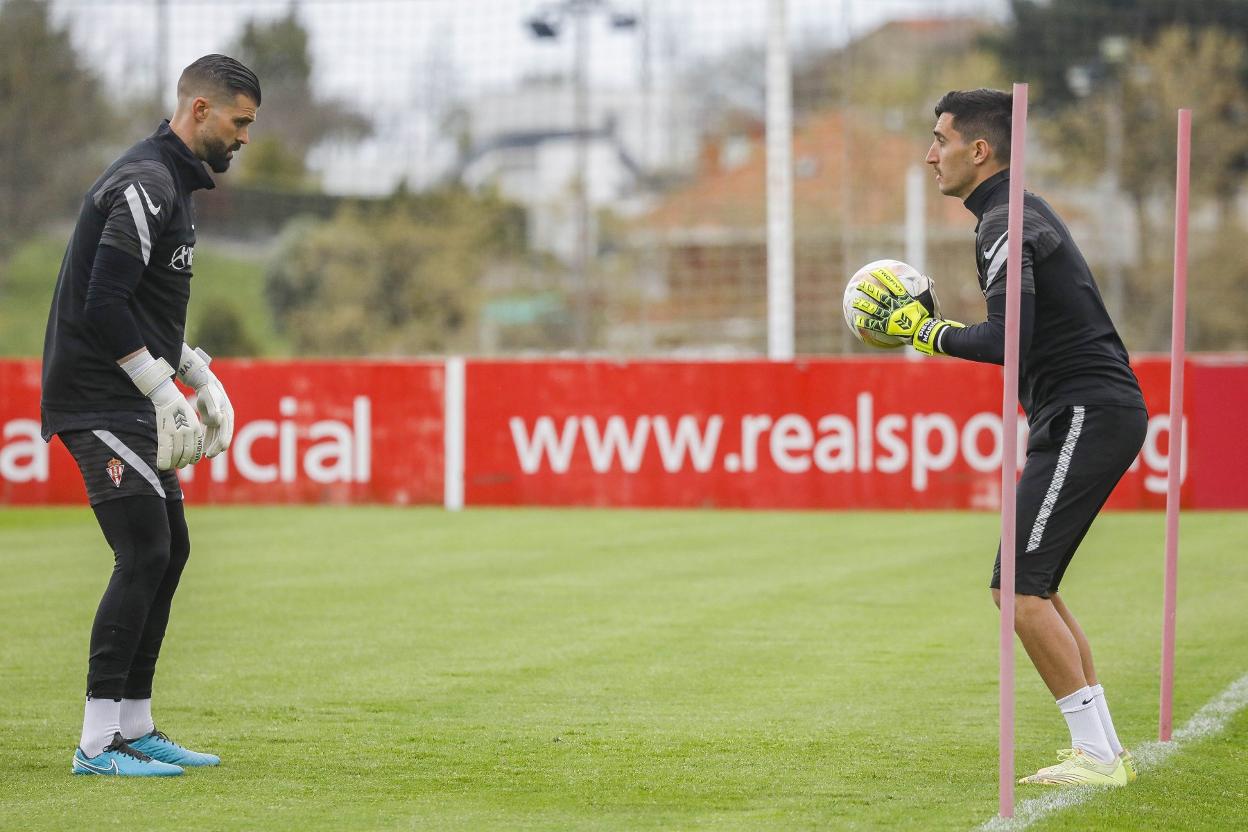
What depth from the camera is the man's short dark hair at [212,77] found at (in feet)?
19.7

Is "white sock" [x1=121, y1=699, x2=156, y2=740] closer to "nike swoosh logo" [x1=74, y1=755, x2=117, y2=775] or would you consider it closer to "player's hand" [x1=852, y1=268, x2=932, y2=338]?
"nike swoosh logo" [x1=74, y1=755, x2=117, y2=775]

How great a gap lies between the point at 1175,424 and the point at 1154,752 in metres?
1.24

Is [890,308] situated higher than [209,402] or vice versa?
[890,308]

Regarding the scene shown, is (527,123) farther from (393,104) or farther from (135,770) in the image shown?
(135,770)

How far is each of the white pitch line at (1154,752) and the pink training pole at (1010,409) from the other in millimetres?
97

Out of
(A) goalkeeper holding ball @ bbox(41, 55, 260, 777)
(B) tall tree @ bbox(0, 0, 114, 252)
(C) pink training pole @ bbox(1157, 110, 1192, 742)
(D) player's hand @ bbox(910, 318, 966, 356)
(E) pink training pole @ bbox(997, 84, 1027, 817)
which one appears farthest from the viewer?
(B) tall tree @ bbox(0, 0, 114, 252)

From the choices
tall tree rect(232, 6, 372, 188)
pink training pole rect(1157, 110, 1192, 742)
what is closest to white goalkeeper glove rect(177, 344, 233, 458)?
pink training pole rect(1157, 110, 1192, 742)

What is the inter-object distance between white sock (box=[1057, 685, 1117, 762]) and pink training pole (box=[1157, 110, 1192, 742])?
28.2 inches

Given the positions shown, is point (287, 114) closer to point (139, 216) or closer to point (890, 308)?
point (139, 216)

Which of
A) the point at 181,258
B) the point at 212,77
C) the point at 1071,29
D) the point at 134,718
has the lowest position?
the point at 134,718

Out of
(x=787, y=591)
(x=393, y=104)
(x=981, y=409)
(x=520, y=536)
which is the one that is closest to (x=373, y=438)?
(x=520, y=536)

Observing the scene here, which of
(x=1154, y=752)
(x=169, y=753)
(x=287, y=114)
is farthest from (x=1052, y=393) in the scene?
(x=287, y=114)

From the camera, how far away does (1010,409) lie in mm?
5238

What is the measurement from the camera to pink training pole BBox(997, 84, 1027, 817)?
520cm
